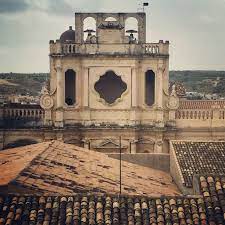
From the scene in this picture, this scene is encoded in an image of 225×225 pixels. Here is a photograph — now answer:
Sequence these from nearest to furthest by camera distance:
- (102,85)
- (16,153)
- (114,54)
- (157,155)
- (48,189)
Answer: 1. (48,189)
2. (16,153)
3. (157,155)
4. (114,54)
5. (102,85)

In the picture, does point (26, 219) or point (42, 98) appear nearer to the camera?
point (26, 219)

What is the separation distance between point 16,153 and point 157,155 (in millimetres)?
5268

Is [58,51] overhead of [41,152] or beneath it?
overhead

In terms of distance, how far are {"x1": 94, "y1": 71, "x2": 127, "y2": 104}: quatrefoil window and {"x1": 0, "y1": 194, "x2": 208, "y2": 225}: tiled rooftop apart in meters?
17.2

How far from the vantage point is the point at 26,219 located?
10102 mm

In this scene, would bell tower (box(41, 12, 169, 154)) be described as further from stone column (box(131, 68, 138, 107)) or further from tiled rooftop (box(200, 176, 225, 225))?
tiled rooftop (box(200, 176, 225, 225))

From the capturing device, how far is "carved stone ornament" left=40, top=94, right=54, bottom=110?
26.3m

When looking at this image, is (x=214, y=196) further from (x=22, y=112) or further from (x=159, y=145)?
(x=22, y=112)

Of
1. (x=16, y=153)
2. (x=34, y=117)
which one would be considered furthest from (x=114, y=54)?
(x=16, y=153)

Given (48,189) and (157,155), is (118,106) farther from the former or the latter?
(48,189)

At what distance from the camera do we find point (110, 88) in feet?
92.3

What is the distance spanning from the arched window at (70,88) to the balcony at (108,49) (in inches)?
62.0

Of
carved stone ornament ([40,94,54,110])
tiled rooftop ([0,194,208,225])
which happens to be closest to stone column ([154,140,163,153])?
carved stone ornament ([40,94,54,110])

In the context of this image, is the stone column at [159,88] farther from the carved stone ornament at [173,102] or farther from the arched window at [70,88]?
the arched window at [70,88]
